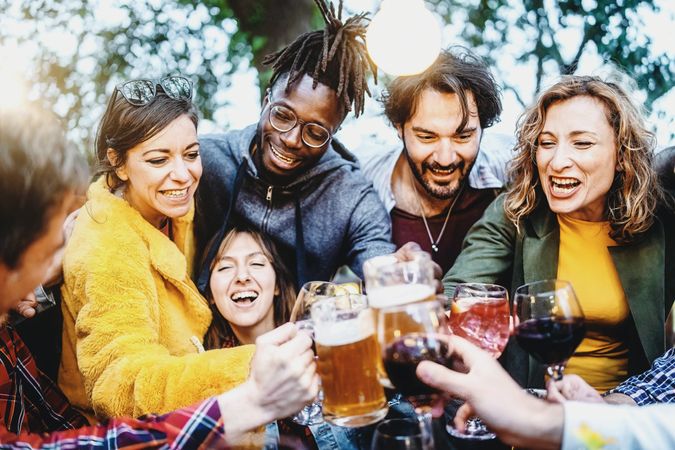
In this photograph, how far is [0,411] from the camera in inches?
78.0

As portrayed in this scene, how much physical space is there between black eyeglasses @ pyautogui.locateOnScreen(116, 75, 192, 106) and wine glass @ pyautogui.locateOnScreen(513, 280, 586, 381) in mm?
1702

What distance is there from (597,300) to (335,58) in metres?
1.66

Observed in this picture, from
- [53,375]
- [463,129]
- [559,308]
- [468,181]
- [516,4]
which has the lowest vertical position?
[53,375]

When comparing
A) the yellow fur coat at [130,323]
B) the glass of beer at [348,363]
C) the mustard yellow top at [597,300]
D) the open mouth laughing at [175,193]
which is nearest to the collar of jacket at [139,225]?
the yellow fur coat at [130,323]

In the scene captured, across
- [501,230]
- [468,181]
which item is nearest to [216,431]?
[501,230]

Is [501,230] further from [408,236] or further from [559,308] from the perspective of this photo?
[559,308]

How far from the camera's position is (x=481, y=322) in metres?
1.90

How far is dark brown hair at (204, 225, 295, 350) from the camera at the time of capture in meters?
2.81

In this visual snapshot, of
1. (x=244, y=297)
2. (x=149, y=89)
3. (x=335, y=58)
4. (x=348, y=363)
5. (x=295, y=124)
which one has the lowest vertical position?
(x=244, y=297)

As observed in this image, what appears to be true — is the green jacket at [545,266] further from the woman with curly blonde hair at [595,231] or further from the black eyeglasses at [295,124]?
the black eyeglasses at [295,124]

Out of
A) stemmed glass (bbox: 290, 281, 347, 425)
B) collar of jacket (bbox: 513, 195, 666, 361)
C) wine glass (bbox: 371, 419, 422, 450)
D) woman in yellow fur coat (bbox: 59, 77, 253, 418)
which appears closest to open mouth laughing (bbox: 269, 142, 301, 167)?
woman in yellow fur coat (bbox: 59, 77, 253, 418)

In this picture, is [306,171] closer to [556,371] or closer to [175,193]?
[175,193]

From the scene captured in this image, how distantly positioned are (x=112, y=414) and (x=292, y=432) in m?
0.62

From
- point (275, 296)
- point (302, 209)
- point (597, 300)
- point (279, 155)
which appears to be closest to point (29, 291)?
point (275, 296)
